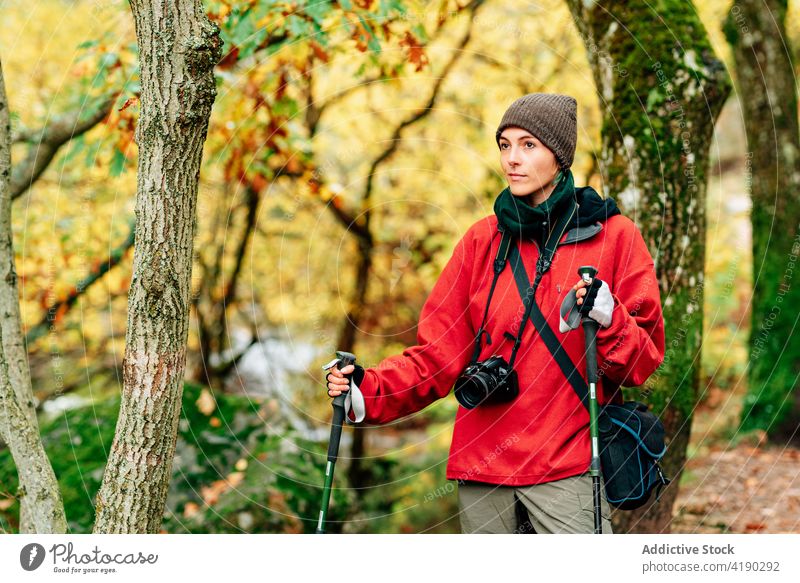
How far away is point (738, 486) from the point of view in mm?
6191

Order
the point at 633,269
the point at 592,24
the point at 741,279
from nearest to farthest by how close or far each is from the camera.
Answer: the point at 633,269, the point at 592,24, the point at 741,279

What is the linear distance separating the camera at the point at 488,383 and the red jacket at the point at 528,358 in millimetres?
45

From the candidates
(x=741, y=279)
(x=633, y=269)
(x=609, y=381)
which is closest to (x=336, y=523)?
(x=609, y=381)

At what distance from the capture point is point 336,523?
5902 mm

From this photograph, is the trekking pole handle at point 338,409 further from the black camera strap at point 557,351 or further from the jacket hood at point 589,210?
the jacket hood at point 589,210

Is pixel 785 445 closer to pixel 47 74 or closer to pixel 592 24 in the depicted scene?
pixel 592 24

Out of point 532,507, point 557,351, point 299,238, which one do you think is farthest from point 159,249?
point 299,238

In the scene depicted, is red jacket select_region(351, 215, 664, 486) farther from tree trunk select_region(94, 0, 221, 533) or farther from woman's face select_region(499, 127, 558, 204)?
tree trunk select_region(94, 0, 221, 533)

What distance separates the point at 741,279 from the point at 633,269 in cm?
907

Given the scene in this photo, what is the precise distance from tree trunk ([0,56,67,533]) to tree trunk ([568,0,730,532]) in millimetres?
2938

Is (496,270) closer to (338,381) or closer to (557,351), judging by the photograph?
(557,351)

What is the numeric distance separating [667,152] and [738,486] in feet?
10.3

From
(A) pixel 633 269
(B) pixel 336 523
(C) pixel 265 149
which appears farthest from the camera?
(C) pixel 265 149

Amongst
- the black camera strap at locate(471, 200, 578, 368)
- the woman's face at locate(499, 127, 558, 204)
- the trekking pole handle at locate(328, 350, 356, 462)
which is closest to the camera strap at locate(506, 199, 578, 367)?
the black camera strap at locate(471, 200, 578, 368)
